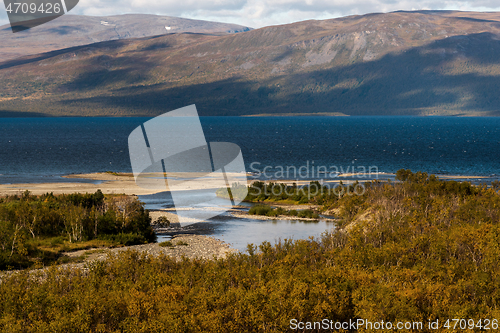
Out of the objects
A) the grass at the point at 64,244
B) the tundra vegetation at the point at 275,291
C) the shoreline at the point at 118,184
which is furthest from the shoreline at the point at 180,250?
the shoreline at the point at 118,184

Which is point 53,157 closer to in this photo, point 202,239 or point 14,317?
point 202,239

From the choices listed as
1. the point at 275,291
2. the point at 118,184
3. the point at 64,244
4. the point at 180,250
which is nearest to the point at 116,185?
the point at 118,184

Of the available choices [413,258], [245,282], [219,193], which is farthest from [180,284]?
[219,193]

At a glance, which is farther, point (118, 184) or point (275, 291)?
point (118, 184)

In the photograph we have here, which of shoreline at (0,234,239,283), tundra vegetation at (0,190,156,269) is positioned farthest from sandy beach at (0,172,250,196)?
shoreline at (0,234,239,283)

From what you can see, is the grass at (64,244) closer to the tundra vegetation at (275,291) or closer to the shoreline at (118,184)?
the tundra vegetation at (275,291)

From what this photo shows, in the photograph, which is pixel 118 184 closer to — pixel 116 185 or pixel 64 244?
pixel 116 185

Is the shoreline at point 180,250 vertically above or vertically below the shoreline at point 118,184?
above

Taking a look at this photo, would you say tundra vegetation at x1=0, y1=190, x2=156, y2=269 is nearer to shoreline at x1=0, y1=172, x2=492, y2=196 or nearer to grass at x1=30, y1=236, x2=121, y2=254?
grass at x1=30, y1=236, x2=121, y2=254
